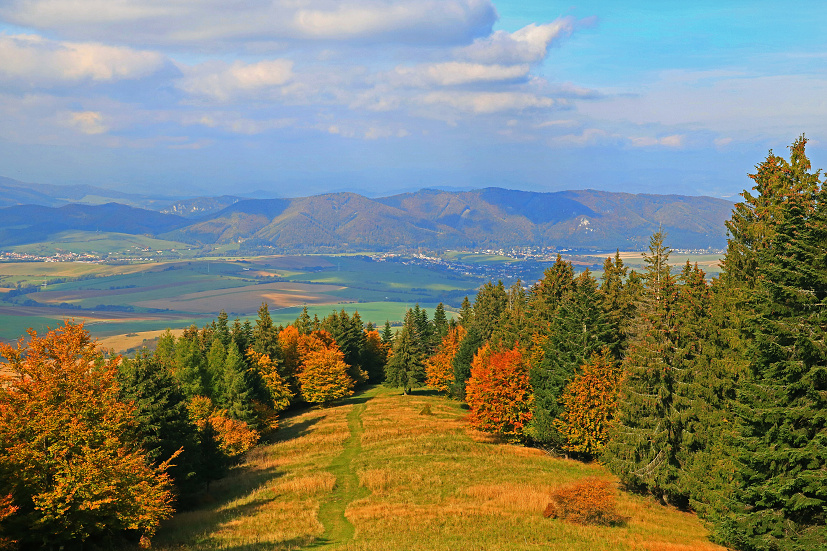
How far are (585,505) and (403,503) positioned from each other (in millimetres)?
10765

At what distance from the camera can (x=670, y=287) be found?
130 ft

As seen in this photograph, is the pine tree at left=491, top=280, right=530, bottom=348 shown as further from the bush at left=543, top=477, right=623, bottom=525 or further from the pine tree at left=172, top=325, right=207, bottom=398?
the pine tree at left=172, top=325, right=207, bottom=398

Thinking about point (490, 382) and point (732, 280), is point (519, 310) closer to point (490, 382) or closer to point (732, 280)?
point (490, 382)

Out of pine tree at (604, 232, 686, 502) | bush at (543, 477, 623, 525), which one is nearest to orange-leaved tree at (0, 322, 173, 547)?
bush at (543, 477, 623, 525)

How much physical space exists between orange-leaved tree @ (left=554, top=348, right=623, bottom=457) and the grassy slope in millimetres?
2551

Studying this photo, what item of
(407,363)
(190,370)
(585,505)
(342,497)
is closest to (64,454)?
(342,497)

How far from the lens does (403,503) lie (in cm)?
3669

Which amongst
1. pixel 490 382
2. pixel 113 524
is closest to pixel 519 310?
pixel 490 382

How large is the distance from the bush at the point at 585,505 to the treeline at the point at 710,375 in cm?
502

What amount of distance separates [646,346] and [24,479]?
115 ft

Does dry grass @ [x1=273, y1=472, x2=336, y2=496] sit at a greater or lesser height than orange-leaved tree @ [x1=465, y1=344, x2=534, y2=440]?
lesser

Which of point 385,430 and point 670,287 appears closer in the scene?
point 670,287

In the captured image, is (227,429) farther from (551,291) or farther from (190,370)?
(551,291)

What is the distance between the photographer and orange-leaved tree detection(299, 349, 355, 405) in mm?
88125
